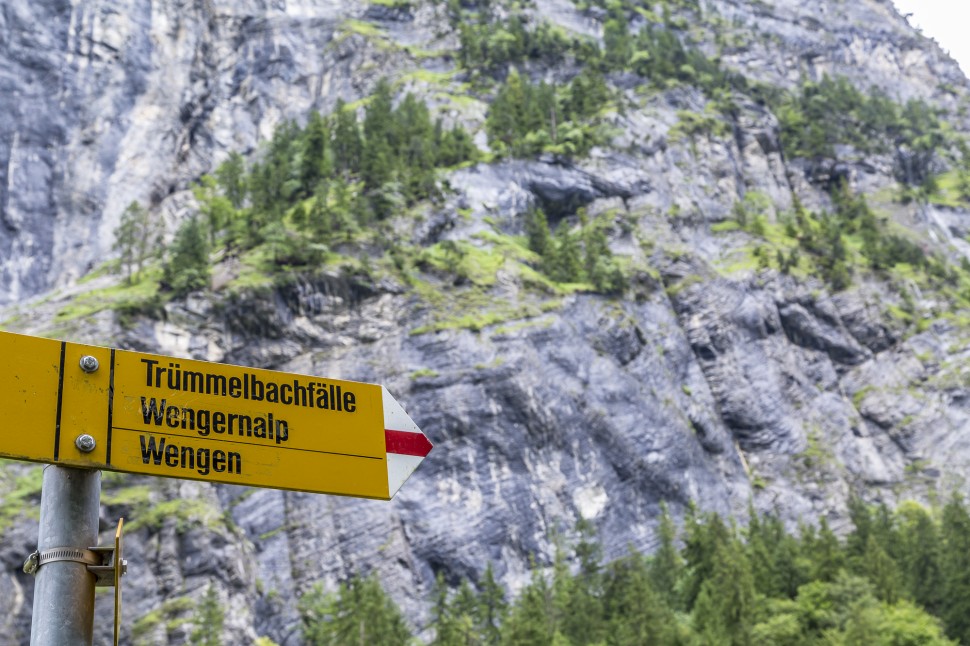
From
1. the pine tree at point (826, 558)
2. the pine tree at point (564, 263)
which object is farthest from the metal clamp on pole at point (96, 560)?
the pine tree at point (564, 263)

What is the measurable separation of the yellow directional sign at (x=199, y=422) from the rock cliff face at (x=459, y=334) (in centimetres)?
3865

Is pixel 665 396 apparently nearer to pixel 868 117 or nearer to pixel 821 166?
pixel 821 166

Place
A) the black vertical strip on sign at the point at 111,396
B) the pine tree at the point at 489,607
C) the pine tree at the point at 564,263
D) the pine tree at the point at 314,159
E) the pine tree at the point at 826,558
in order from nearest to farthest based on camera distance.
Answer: the black vertical strip on sign at the point at 111,396 → the pine tree at the point at 826,558 → the pine tree at the point at 489,607 → the pine tree at the point at 564,263 → the pine tree at the point at 314,159

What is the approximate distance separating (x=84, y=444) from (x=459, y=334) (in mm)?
60903

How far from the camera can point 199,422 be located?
436 centimetres

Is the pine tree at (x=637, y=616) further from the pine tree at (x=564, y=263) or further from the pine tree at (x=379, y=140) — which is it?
the pine tree at (x=379, y=140)

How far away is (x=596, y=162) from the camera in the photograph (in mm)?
87812

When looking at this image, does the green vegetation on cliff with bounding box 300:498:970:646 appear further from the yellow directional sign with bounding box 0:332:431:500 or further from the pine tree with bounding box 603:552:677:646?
the yellow directional sign with bounding box 0:332:431:500

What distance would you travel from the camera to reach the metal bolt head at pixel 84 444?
13.0ft

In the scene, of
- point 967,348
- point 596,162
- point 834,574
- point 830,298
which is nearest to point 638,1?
point 596,162

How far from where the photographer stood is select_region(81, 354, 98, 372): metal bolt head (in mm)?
4082

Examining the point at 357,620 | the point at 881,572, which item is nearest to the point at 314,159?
the point at 357,620

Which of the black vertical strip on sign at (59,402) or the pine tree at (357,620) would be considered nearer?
the black vertical strip on sign at (59,402)

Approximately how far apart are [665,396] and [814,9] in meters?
90.6
